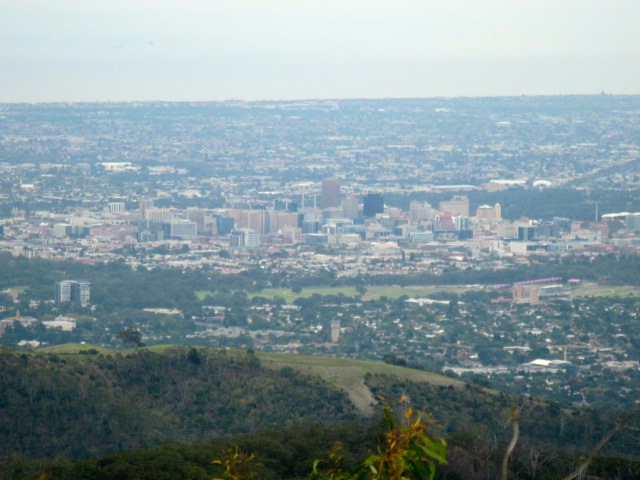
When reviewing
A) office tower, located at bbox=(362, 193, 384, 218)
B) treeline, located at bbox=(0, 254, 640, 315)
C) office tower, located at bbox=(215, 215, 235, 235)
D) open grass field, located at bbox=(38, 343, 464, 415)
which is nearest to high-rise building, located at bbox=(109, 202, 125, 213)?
office tower, located at bbox=(215, 215, 235, 235)

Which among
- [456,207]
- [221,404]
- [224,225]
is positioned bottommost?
[224,225]

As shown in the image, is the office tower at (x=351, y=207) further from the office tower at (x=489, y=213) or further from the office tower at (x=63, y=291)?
the office tower at (x=63, y=291)

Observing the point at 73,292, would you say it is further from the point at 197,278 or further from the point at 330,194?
the point at 330,194

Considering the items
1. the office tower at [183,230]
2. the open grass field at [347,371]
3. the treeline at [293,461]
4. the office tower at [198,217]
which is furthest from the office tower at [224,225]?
the treeline at [293,461]

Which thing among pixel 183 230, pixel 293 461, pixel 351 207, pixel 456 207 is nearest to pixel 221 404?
pixel 293 461

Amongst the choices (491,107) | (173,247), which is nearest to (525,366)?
(173,247)

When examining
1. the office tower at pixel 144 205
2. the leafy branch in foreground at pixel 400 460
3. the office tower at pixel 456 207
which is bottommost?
the office tower at pixel 144 205
